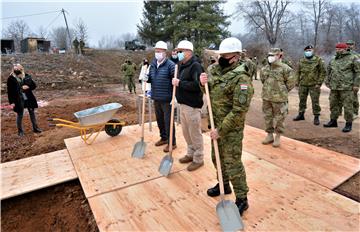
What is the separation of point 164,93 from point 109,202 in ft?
6.28

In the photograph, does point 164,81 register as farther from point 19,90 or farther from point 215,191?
point 19,90

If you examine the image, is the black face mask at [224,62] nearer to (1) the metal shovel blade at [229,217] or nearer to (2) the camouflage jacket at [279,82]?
(1) the metal shovel blade at [229,217]

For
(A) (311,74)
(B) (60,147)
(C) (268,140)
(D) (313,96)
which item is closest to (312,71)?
(A) (311,74)

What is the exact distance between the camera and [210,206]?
302cm

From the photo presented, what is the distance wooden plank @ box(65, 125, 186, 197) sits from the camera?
3641 mm

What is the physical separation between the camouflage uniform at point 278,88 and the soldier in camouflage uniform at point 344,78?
5.70ft

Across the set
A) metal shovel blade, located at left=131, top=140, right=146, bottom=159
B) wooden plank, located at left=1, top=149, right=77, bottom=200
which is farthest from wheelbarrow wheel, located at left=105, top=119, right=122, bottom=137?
metal shovel blade, located at left=131, top=140, right=146, bottom=159

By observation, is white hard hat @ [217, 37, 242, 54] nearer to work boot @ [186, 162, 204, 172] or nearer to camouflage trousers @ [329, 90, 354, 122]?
work boot @ [186, 162, 204, 172]

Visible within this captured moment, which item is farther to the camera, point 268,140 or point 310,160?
point 268,140

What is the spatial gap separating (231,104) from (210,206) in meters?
1.16

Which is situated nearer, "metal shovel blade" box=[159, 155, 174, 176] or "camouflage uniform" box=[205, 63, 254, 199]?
"camouflage uniform" box=[205, 63, 254, 199]

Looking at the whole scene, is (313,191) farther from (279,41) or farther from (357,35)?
(357,35)

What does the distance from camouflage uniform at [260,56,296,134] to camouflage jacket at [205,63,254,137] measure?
7.29ft

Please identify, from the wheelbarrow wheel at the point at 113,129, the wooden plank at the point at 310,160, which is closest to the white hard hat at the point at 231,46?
the wooden plank at the point at 310,160
